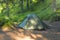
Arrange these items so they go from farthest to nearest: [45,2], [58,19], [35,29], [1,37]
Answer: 1. [45,2]
2. [58,19]
3. [35,29]
4. [1,37]

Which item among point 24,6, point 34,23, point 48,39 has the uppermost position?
point 24,6

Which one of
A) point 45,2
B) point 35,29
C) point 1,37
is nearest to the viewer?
point 1,37

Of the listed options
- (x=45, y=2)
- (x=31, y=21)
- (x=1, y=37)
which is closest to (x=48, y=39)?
A: (x=1, y=37)

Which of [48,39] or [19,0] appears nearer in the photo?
[48,39]

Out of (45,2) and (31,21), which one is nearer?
(31,21)

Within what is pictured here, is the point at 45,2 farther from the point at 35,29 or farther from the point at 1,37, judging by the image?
the point at 1,37

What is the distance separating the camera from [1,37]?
10523mm

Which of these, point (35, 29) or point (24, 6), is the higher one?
point (24, 6)

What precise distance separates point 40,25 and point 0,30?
3111mm

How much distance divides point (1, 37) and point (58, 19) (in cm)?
1130

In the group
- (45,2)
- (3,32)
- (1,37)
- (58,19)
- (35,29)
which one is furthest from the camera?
(45,2)

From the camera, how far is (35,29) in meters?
13.7

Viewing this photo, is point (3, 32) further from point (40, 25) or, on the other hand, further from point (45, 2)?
point (45, 2)

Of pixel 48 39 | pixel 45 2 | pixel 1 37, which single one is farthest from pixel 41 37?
pixel 45 2
